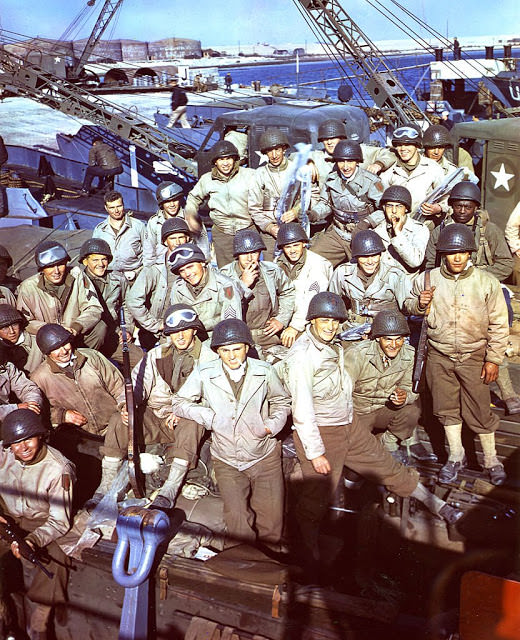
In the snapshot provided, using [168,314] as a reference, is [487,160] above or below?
above

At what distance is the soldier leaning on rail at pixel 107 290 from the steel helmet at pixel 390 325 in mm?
2956

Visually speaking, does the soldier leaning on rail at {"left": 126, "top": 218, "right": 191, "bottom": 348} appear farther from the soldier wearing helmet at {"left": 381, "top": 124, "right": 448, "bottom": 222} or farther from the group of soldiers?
the soldier wearing helmet at {"left": 381, "top": 124, "right": 448, "bottom": 222}

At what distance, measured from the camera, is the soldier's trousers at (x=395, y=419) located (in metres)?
5.98

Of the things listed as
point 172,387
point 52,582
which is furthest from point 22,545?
point 172,387

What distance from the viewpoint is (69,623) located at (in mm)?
5277

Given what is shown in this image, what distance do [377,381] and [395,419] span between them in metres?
0.55

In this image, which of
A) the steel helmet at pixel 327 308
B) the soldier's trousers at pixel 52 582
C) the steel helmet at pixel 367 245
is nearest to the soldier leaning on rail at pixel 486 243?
the steel helmet at pixel 367 245

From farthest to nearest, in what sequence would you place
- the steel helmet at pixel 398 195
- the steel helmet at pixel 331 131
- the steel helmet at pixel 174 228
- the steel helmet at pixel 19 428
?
the steel helmet at pixel 331 131 < the steel helmet at pixel 174 228 < the steel helmet at pixel 398 195 < the steel helmet at pixel 19 428

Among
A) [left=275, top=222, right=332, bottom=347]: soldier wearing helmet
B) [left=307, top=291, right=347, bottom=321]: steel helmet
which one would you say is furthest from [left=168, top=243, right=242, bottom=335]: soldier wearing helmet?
[left=307, top=291, right=347, bottom=321]: steel helmet

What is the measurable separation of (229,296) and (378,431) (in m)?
1.91

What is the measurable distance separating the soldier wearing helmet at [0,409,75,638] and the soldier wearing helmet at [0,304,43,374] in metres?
1.52

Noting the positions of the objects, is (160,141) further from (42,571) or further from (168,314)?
(42,571)

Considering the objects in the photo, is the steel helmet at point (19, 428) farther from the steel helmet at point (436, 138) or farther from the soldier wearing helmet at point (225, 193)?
the steel helmet at point (436, 138)

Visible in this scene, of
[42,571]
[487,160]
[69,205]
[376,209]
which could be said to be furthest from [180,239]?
[69,205]
